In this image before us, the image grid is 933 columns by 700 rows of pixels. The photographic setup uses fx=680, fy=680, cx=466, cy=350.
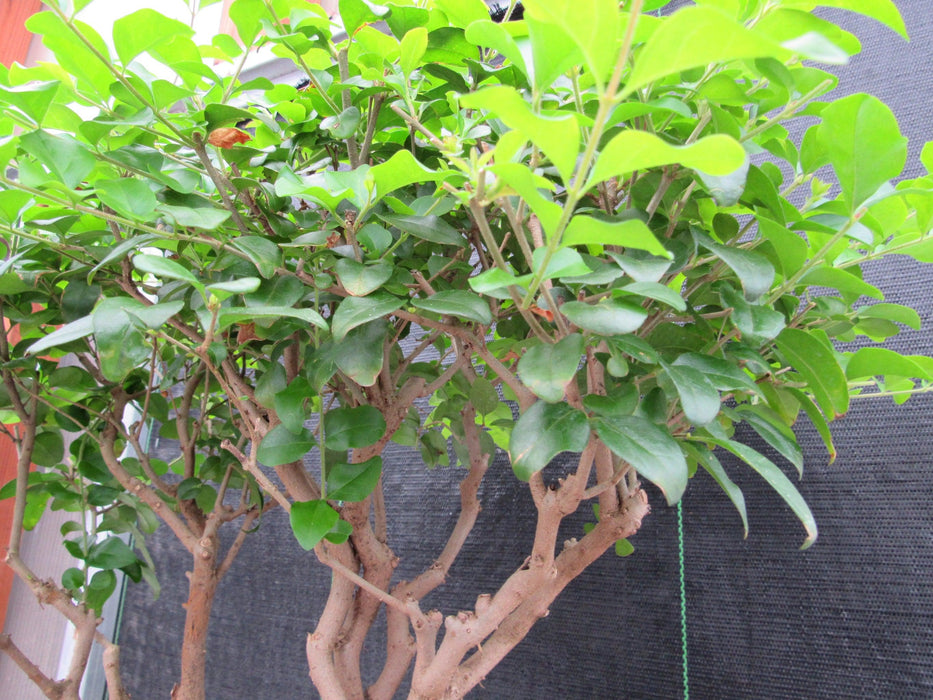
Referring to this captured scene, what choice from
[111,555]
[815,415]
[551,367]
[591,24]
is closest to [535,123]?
[591,24]

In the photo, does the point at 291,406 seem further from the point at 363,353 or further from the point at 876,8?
the point at 876,8

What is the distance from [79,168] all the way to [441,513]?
86 cm

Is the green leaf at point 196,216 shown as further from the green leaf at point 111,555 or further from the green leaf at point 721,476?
the green leaf at point 111,555

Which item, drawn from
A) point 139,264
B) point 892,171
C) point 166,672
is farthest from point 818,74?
point 166,672

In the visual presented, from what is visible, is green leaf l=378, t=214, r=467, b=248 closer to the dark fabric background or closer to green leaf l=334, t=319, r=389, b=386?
green leaf l=334, t=319, r=389, b=386

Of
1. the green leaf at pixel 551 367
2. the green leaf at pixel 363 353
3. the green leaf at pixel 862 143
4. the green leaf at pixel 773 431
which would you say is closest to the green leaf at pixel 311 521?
the green leaf at pixel 363 353

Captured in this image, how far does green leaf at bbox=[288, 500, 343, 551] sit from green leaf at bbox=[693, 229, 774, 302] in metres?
0.34

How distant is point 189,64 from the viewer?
0.52 m

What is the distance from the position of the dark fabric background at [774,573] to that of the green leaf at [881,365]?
403mm

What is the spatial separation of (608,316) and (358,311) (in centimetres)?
17

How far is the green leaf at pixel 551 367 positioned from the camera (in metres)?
0.39

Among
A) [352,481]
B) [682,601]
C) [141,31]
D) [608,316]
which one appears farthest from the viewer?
[682,601]

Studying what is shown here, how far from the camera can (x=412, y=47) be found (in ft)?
1.58

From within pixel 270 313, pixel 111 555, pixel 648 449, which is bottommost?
pixel 111 555
